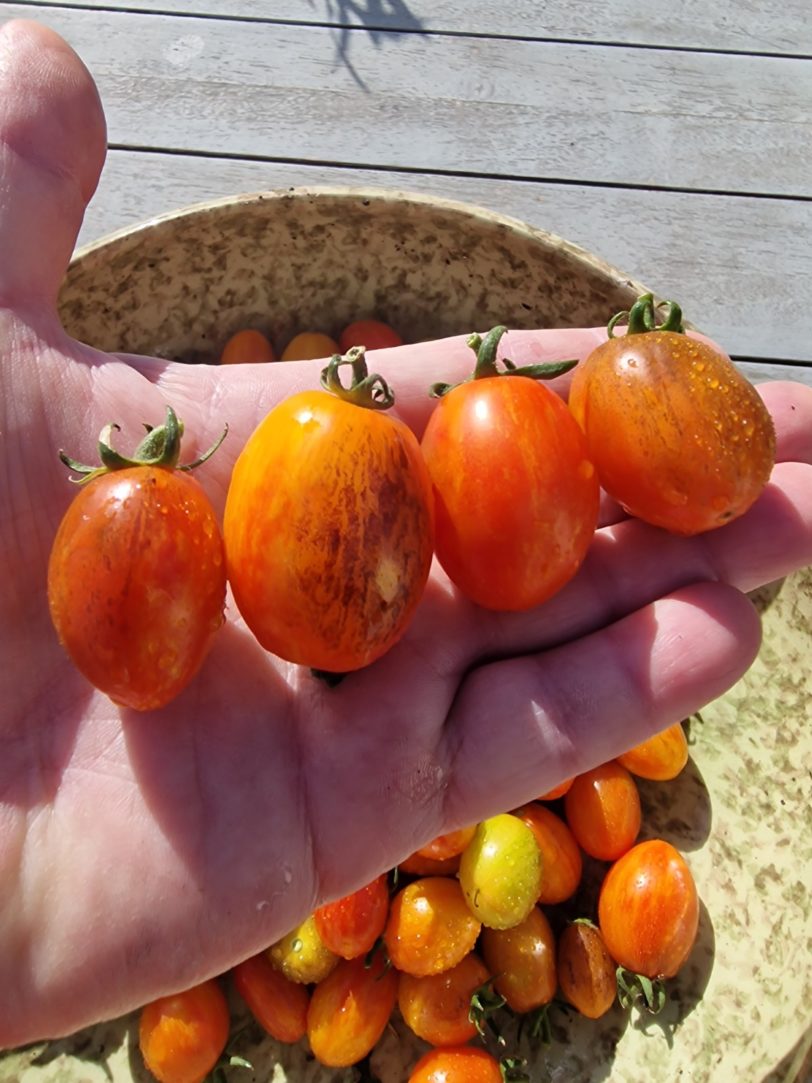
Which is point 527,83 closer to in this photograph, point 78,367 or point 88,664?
point 78,367

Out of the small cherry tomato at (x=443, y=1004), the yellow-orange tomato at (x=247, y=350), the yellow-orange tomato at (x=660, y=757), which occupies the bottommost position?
the small cherry tomato at (x=443, y=1004)

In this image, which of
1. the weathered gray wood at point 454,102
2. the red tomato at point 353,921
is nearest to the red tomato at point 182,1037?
the red tomato at point 353,921

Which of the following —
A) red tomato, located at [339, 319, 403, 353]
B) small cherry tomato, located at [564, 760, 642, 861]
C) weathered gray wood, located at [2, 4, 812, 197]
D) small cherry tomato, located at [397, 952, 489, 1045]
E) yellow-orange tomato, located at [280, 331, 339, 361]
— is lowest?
small cherry tomato, located at [397, 952, 489, 1045]

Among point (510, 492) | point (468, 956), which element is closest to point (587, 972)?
point (468, 956)

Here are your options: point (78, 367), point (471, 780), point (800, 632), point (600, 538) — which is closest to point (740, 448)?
point (600, 538)

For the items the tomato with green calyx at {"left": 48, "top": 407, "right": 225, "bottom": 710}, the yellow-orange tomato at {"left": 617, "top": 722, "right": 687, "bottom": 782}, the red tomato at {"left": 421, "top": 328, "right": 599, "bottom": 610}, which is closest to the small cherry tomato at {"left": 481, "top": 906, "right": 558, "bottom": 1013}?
the yellow-orange tomato at {"left": 617, "top": 722, "right": 687, "bottom": 782}

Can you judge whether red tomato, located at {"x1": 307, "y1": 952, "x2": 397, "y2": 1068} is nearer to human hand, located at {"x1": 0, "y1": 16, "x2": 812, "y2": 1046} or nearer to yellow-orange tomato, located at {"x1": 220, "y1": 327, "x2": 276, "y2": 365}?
human hand, located at {"x1": 0, "y1": 16, "x2": 812, "y2": 1046}

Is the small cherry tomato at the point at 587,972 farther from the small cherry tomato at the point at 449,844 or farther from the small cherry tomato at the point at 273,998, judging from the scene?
the small cherry tomato at the point at 273,998
